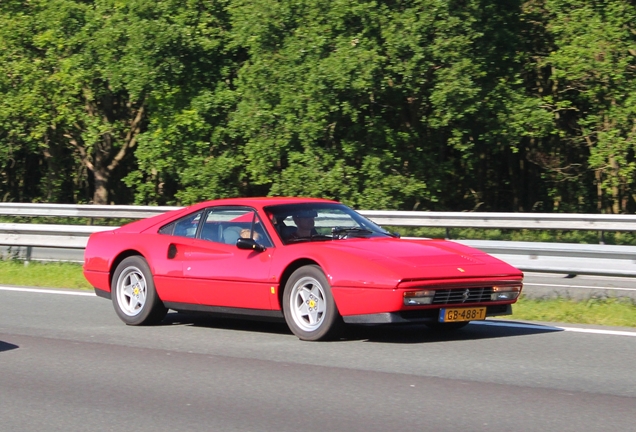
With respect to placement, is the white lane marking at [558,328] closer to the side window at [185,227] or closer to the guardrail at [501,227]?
the guardrail at [501,227]

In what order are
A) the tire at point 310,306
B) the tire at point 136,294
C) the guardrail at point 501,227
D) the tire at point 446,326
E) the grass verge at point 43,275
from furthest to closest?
the grass verge at point 43,275, the guardrail at point 501,227, the tire at point 136,294, the tire at point 446,326, the tire at point 310,306

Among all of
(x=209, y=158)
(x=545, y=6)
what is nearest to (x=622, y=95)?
(x=545, y=6)

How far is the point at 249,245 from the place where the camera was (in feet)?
29.4

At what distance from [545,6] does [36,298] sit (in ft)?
58.8

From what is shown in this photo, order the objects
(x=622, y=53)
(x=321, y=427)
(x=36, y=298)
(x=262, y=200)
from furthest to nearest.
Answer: (x=622, y=53)
(x=36, y=298)
(x=262, y=200)
(x=321, y=427)

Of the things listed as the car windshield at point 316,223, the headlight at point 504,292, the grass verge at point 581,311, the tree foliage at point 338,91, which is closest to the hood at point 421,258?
the headlight at point 504,292

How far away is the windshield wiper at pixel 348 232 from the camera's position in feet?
30.1

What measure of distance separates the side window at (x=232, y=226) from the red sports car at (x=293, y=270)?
1 cm

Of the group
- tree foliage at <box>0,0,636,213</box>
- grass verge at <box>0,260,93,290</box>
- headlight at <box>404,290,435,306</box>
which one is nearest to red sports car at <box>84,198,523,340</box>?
headlight at <box>404,290,435,306</box>

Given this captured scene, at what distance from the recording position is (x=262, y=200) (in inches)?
377

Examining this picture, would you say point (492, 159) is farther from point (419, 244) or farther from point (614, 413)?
point (614, 413)

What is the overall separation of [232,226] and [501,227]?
7343 millimetres

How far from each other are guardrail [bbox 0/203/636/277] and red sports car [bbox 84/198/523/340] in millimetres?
3440

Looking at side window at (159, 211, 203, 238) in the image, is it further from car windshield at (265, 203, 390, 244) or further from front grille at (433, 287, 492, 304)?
front grille at (433, 287, 492, 304)
